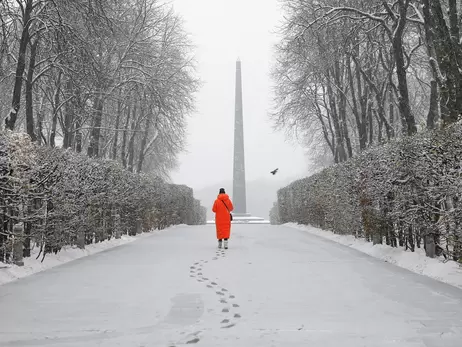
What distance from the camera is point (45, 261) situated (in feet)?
27.5

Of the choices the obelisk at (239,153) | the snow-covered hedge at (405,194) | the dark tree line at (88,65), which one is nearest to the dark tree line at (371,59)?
the snow-covered hedge at (405,194)

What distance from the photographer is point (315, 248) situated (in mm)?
11367

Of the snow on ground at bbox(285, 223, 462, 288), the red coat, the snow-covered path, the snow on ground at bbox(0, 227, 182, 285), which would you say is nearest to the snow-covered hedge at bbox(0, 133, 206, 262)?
the snow on ground at bbox(0, 227, 182, 285)

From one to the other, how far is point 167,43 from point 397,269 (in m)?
16.9

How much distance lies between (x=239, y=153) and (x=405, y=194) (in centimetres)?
3074

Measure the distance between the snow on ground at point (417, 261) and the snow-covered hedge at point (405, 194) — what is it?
0.52 feet

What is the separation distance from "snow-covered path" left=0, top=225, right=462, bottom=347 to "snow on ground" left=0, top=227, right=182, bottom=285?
0.84 feet

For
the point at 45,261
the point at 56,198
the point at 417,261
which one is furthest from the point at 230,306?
the point at 56,198

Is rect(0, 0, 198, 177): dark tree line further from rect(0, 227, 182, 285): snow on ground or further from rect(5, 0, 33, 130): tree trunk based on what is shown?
rect(0, 227, 182, 285): snow on ground

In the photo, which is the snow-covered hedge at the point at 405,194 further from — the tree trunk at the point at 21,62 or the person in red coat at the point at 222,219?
the tree trunk at the point at 21,62

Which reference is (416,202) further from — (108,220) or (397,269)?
(108,220)

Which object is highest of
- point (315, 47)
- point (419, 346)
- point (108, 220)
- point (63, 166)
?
point (315, 47)

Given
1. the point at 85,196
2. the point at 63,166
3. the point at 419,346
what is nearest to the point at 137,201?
the point at 85,196

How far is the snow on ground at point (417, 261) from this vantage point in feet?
22.2
